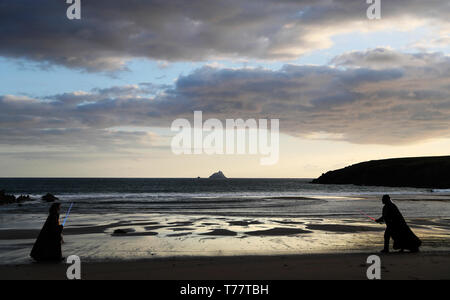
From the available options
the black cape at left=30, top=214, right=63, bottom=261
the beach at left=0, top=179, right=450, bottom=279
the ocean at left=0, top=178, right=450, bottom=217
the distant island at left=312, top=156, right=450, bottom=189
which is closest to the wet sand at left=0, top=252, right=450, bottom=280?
the beach at left=0, top=179, right=450, bottom=279


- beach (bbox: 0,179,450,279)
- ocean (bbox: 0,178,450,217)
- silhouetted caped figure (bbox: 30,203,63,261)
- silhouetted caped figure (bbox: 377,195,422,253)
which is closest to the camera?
beach (bbox: 0,179,450,279)

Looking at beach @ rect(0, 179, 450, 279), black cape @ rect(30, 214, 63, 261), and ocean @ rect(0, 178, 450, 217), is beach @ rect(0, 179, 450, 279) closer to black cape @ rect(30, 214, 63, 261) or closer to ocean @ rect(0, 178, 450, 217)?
black cape @ rect(30, 214, 63, 261)

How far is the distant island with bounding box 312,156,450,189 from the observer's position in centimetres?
10394

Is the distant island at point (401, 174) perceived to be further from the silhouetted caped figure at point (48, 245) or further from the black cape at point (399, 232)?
the silhouetted caped figure at point (48, 245)

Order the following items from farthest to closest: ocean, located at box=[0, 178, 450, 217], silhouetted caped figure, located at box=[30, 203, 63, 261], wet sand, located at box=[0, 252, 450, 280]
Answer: ocean, located at box=[0, 178, 450, 217] < silhouetted caped figure, located at box=[30, 203, 63, 261] < wet sand, located at box=[0, 252, 450, 280]

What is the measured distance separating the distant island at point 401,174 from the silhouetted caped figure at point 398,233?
9408 centimetres

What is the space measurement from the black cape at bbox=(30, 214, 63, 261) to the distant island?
331 feet

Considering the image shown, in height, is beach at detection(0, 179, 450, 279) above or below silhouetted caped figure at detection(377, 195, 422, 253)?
below

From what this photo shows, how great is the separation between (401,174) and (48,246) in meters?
120

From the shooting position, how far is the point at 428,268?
31.1 feet

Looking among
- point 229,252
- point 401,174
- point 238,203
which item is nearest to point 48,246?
point 229,252

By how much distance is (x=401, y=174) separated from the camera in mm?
115625
